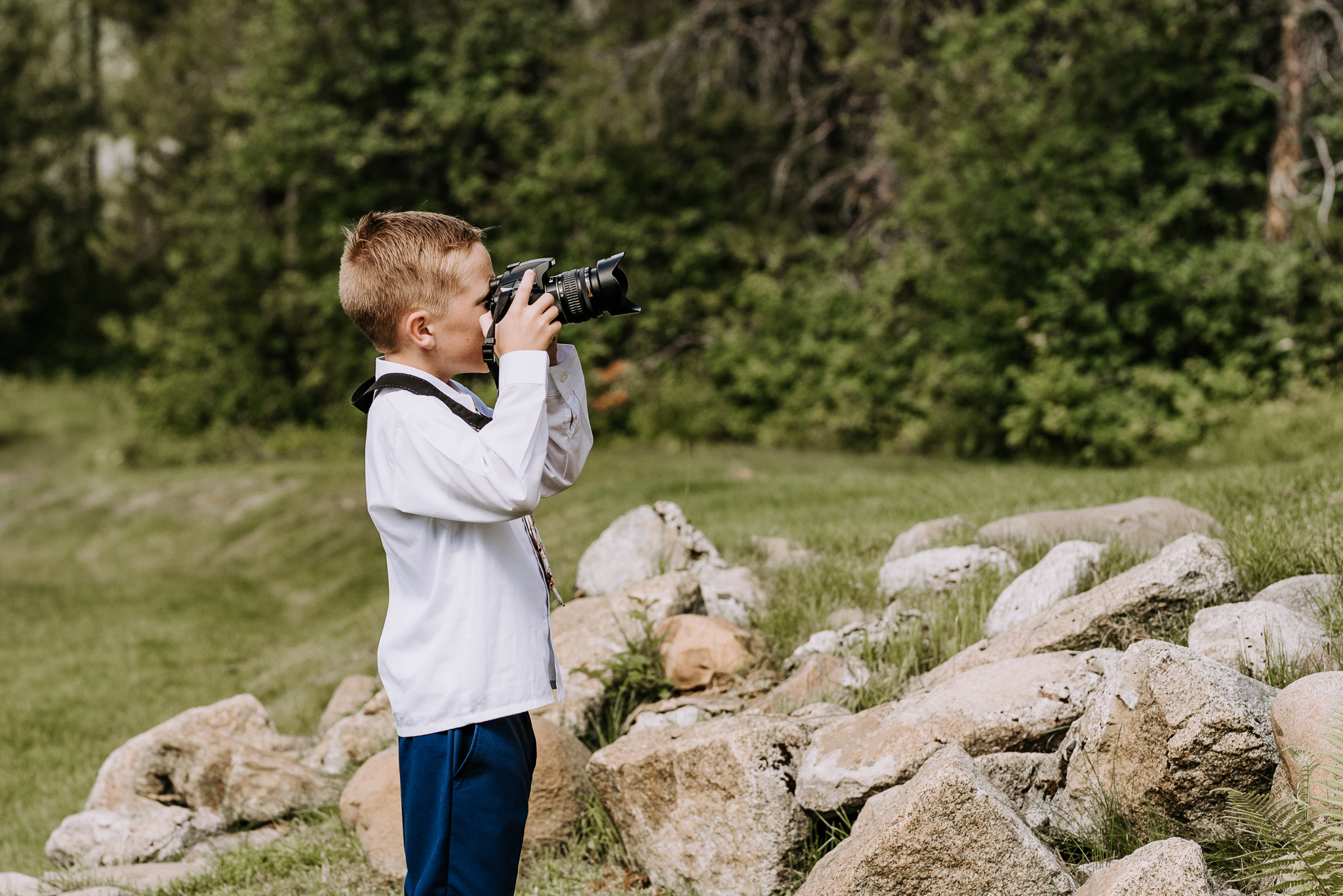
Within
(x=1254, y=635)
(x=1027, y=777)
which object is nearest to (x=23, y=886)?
(x=1027, y=777)

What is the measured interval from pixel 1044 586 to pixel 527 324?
2.73 m

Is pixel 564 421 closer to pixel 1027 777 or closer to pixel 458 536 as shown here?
pixel 458 536

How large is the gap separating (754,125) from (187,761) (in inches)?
507

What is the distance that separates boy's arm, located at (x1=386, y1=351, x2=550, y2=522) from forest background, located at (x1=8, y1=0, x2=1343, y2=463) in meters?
9.60

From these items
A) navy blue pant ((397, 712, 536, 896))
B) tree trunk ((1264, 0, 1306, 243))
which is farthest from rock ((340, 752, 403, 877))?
tree trunk ((1264, 0, 1306, 243))

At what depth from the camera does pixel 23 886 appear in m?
4.02

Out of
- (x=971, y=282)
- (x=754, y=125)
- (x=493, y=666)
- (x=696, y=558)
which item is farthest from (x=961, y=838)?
(x=754, y=125)

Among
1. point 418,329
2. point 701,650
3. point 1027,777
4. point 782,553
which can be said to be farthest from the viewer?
point 782,553

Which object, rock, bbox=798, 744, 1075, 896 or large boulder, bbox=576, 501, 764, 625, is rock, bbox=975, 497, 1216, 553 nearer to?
large boulder, bbox=576, 501, 764, 625

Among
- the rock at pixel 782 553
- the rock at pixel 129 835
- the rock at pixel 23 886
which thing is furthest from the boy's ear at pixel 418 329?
the rock at pixel 782 553

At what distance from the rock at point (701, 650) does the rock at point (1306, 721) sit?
1992 mm

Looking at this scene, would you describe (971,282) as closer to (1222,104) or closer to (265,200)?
(1222,104)

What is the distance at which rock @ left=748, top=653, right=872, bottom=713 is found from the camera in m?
3.86

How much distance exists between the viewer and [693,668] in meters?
4.23
